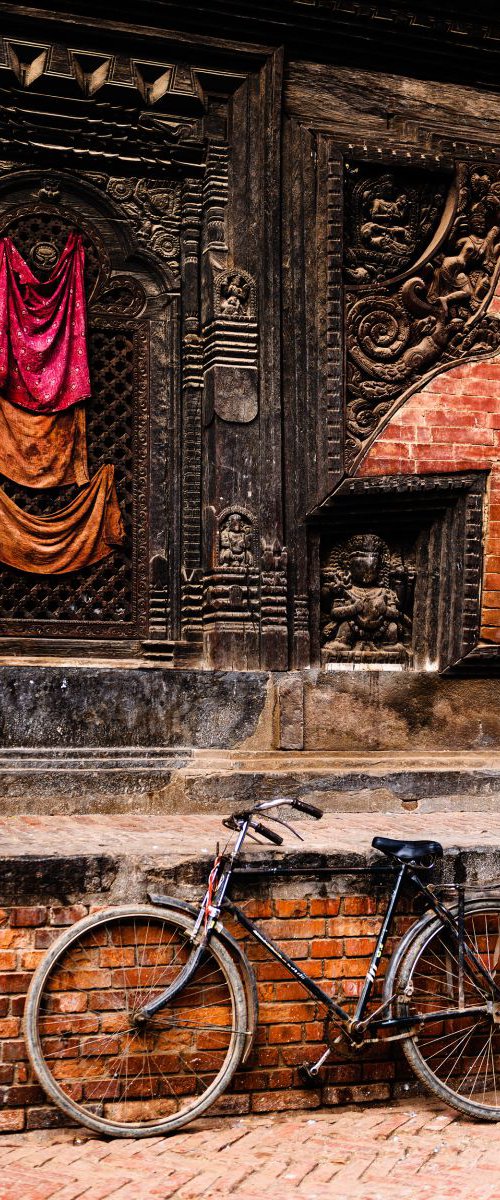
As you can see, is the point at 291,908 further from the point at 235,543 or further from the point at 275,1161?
the point at 235,543

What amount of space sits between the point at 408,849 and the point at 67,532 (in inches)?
126

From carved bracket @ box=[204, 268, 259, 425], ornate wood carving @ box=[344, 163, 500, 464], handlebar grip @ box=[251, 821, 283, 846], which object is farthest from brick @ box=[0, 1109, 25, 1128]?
ornate wood carving @ box=[344, 163, 500, 464]

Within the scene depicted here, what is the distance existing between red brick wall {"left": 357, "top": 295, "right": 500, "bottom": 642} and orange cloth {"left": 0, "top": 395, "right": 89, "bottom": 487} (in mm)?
1663

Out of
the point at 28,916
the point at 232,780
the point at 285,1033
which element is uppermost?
the point at 232,780

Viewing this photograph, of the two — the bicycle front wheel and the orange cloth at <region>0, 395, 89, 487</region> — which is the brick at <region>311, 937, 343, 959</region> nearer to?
the bicycle front wheel

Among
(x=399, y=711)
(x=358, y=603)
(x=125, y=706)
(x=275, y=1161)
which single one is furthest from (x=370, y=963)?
(x=358, y=603)

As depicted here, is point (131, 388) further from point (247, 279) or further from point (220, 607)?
point (220, 607)

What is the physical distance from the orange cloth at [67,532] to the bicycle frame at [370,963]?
2.89 metres

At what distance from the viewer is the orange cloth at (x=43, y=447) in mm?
7742

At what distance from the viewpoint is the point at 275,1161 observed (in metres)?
4.85

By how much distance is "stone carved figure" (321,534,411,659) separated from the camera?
8.10 m

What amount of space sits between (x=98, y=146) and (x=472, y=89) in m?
2.52

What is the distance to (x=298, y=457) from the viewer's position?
807cm

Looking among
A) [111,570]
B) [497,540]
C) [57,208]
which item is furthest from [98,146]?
[497,540]
